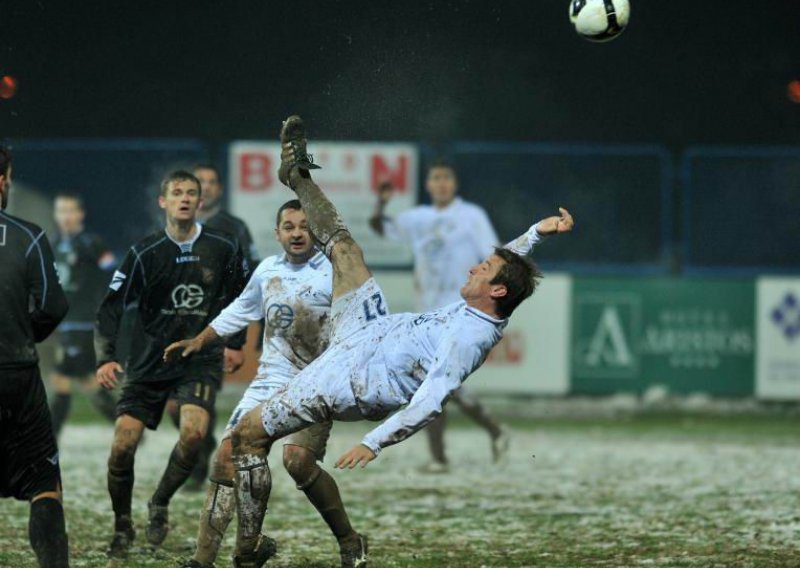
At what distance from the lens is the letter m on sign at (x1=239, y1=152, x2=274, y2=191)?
59.6 ft

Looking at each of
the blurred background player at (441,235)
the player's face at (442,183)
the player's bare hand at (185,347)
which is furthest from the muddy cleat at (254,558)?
the player's face at (442,183)

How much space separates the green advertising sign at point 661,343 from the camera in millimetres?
18047

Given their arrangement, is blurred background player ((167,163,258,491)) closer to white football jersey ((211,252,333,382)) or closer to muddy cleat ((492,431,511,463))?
white football jersey ((211,252,333,382))

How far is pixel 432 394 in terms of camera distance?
7082 millimetres

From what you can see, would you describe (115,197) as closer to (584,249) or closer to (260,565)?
(584,249)

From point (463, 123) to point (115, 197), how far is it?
4.78 m

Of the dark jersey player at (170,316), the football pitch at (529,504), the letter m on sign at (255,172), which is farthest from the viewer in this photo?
the letter m on sign at (255,172)

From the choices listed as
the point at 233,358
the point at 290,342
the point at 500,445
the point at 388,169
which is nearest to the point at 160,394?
the point at 233,358

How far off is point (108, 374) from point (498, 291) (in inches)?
112

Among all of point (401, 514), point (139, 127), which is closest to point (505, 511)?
point (401, 514)

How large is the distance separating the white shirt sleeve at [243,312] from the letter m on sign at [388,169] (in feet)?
31.6

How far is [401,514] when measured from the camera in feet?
34.9

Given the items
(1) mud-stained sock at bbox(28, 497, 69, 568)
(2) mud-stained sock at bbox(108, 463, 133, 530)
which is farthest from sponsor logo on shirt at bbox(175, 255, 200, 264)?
(1) mud-stained sock at bbox(28, 497, 69, 568)

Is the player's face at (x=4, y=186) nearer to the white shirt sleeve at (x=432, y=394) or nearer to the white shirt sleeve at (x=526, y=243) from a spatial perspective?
the white shirt sleeve at (x=432, y=394)
